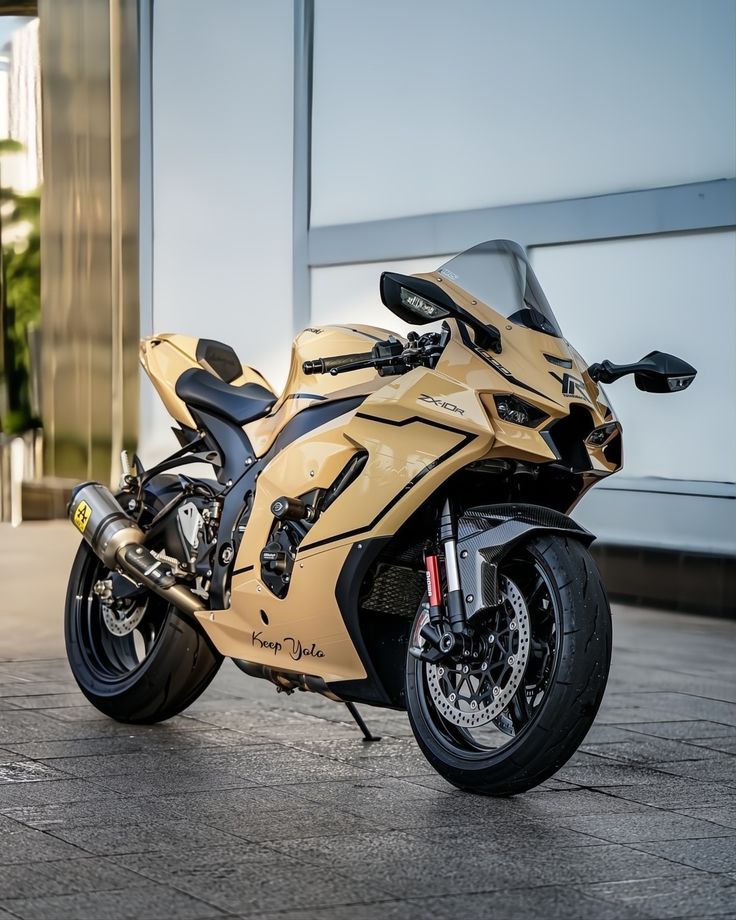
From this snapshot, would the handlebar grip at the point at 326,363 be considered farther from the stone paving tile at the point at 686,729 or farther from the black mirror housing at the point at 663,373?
the stone paving tile at the point at 686,729

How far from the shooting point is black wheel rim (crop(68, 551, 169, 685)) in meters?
4.86

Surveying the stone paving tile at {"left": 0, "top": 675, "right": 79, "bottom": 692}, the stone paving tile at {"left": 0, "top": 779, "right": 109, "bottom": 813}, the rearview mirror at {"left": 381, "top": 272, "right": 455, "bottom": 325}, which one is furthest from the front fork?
the stone paving tile at {"left": 0, "top": 675, "right": 79, "bottom": 692}

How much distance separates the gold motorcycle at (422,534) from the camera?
140 inches

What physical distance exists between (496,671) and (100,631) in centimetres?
187

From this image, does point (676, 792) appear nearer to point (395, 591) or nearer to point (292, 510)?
point (395, 591)

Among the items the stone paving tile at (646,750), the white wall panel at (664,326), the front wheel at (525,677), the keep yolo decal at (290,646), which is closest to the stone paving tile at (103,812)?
the keep yolo decal at (290,646)

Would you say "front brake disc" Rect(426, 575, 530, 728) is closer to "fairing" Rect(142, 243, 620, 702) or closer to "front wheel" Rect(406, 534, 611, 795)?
"front wheel" Rect(406, 534, 611, 795)

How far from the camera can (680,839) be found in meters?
3.41

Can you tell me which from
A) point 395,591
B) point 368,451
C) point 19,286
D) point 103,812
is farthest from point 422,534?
point 19,286

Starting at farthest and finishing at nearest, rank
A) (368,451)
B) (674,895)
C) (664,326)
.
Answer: (664,326) → (368,451) → (674,895)

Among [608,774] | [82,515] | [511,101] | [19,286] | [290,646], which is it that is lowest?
[608,774]

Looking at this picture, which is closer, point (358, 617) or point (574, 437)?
point (574, 437)

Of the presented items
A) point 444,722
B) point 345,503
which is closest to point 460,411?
point 345,503

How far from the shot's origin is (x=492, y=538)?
3590mm
